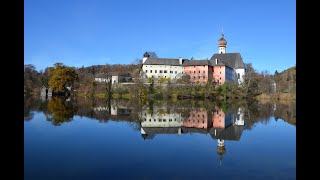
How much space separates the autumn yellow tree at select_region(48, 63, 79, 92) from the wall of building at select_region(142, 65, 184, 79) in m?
20.5

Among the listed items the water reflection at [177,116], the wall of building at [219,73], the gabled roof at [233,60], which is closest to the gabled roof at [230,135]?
the water reflection at [177,116]

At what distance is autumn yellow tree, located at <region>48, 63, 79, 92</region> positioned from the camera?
73688 mm

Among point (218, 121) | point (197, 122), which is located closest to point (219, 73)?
point (218, 121)

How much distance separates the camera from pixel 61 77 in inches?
2908

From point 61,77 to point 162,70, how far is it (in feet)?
92.2

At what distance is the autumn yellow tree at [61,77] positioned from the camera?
73.7 metres

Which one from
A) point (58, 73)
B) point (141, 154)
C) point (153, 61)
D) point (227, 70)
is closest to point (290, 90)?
point (227, 70)

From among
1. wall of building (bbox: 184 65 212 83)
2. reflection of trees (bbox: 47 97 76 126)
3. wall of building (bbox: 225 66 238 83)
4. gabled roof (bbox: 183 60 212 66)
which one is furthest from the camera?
wall of building (bbox: 225 66 238 83)

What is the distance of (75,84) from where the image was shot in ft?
269

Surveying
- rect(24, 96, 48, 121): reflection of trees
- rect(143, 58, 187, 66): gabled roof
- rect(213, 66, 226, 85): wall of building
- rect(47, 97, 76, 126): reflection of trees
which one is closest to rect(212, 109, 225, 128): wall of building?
rect(47, 97, 76, 126): reflection of trees

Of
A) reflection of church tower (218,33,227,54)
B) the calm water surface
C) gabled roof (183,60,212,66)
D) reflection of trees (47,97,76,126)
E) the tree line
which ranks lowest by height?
the calm water surface

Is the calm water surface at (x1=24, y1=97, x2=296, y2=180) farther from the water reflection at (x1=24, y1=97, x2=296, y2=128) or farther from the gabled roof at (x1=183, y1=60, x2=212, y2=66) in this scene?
the gabled roof at (x1=183, y1=60, x2=212, y2=66)

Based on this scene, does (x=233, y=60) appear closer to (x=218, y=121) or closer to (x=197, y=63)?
(x=197, y=63)
